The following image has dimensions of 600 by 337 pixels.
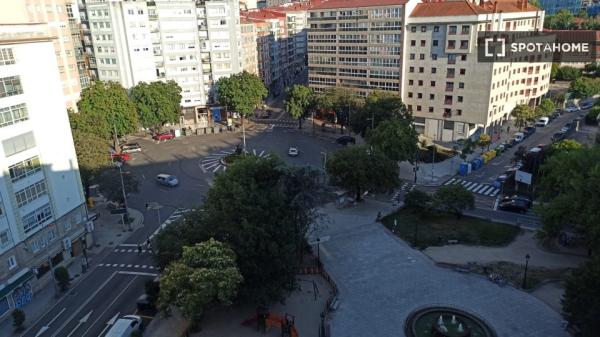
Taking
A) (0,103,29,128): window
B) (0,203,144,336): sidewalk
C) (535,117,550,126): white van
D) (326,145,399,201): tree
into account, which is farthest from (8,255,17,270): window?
(535,117,550,126): white van

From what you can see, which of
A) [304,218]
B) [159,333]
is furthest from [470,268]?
[159,333]

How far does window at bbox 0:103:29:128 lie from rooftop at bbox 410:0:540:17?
225 feet

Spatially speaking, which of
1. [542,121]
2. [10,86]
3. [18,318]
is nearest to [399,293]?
[18,318]

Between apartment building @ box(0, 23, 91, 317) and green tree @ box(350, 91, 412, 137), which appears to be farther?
green tree @ box(350, 91, 412, 137)

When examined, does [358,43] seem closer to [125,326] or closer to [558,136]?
[558,136]

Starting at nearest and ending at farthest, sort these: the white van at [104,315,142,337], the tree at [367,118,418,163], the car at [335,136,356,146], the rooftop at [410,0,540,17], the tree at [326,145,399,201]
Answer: the white van at [104,315,142,337] → the tree at [326,145,399,201] → the tree at [367,118,418,163] → the rooftop at [410,0,540,17] → the car at [335,136,356,146]

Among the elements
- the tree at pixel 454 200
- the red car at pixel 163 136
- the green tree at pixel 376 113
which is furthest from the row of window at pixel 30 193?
the green tree at pixel 376 113

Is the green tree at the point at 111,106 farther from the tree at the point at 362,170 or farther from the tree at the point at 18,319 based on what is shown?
the tree at the point at 18,319

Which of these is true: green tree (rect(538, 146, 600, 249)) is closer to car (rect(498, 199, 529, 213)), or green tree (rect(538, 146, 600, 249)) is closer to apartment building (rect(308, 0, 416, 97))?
car (rect(498, 199, 529, 213))

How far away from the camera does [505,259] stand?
44438 millimetres

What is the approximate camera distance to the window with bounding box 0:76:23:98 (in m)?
39.0

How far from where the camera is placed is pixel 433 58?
3329 inches

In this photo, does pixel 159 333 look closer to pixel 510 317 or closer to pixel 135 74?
pixel 510 317

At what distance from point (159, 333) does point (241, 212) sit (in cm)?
1200
